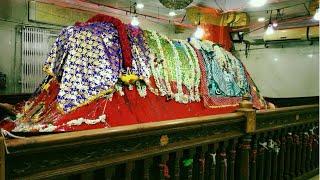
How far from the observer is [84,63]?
8.71 feet

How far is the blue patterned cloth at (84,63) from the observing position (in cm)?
251

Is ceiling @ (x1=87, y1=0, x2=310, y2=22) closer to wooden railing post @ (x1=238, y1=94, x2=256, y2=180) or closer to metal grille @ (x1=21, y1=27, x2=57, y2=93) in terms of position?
metal grille @ (x1=21, y1=27, x2=57, y2=93)

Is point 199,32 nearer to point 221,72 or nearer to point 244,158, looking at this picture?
point 221,72

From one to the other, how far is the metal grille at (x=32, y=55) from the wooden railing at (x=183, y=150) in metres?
4.84

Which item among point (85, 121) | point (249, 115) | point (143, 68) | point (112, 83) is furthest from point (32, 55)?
point (249, 115)

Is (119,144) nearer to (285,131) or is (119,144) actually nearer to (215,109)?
(285,131)

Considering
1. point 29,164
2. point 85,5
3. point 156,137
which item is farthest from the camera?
point 85,5

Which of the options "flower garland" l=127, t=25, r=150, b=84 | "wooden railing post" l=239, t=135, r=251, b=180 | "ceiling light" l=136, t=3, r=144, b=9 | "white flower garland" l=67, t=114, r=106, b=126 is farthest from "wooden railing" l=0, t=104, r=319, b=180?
"ceiling light" l=136, t=3, r=144, b=9

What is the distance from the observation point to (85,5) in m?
6.80

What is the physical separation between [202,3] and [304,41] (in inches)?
104

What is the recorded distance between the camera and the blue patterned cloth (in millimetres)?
2514

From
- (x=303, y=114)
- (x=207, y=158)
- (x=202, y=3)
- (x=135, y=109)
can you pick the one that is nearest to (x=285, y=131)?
(x=303, y=114)

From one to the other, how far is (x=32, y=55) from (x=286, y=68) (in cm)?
597

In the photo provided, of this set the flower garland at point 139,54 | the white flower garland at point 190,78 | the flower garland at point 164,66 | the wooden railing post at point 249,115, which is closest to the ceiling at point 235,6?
the white flower garland at point 190,78
